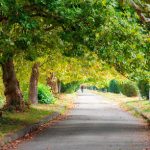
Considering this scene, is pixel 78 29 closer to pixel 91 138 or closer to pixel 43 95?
pixel 91 138

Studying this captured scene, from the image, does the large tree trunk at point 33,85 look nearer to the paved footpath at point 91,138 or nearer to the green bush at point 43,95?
the green bush at point 43,95

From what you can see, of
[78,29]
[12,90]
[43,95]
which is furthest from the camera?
[43,95]

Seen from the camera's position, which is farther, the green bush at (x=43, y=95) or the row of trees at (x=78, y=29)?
the green bush at (x=43, y=95)

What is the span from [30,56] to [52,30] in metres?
1.64

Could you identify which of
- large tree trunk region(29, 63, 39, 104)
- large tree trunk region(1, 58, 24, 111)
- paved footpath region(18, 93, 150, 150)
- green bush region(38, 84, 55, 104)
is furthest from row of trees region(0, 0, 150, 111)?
green bush region(38, 84, 55, 104)

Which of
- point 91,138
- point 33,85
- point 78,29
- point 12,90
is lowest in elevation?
point 91,138

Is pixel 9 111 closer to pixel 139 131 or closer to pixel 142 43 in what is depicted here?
pixel 139 131

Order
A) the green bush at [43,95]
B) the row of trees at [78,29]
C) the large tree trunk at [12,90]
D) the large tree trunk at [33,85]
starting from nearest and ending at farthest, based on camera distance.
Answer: the row of trees at [78,29]
the large tree trunk at [12,90]
the large tree trunk at [33,85]
the green bush at [43,95]

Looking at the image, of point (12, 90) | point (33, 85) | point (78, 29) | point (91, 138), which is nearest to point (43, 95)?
point (33, 85)

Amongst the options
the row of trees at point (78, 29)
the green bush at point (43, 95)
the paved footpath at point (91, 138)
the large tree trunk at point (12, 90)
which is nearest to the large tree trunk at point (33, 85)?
the green bush at point (43, 95)

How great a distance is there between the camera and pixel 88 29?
59.6 feet

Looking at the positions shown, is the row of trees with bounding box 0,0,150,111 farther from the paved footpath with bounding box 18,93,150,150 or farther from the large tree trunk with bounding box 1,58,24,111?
the large tree trunk with bounding box 1,58,24,111

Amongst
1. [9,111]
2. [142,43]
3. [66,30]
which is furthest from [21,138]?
[9,111]

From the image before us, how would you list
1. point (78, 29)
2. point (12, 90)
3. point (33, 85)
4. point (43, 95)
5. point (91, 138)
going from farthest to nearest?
point (43, 95)
point (33, 85)
point (12, 90)
point (91, 138)
point (78, 29)
